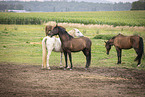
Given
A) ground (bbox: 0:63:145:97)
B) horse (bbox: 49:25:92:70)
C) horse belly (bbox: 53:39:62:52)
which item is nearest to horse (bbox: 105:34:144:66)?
ground (bbox: 0:63:145:97)

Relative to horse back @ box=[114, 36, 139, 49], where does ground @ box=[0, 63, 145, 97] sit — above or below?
below

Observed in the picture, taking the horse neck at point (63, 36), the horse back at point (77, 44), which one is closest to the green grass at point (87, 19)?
the horse back at point (77, 44)

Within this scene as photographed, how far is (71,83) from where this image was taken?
7762 mm

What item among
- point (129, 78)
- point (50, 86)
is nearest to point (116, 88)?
point (129, 78)

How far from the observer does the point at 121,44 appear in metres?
12.0

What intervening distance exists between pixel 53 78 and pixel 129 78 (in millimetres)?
3494

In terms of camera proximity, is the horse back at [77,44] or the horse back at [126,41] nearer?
the horse back at [77,44]

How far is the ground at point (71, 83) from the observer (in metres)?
6.55

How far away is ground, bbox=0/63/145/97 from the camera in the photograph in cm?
655

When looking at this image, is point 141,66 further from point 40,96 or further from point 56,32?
point 40,96

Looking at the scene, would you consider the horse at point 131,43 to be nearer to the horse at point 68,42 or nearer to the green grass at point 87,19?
the horse at point 68,42

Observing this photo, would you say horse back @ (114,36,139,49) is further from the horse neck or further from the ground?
the horse neck

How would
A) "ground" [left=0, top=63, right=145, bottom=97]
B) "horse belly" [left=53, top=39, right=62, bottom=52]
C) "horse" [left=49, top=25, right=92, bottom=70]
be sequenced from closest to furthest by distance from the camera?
"ground" [left=0, top=63, right=145, bottom=97] < "horse" [left=49, top=25, right=92, bottom=70] < "horse belly" [left=53, top=39, right=62, bottom=52]

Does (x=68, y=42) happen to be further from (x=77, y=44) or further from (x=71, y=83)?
(x=71, y=83)
